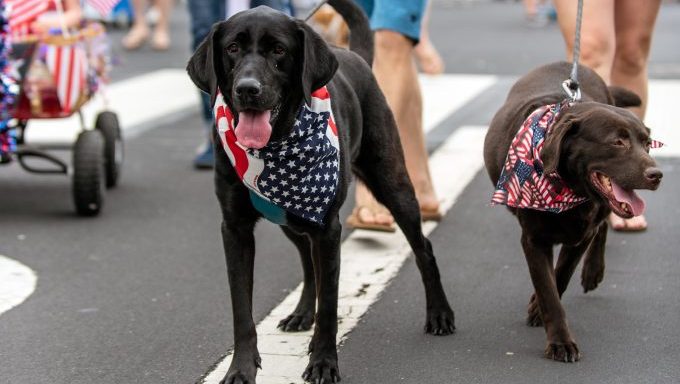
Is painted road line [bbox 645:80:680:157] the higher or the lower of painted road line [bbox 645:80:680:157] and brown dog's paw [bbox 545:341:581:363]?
the lower

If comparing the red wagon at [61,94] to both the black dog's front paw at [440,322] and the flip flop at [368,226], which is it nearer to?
the flip flop at [368,226]

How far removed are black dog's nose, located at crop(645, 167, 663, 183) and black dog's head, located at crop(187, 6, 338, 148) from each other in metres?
1.10

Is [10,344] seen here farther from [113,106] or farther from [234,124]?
[113,106]

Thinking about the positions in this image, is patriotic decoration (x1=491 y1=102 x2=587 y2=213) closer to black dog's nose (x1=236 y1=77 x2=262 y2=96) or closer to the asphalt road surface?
the asphalt road surface

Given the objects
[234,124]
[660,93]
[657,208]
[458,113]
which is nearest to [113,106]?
[458,113]

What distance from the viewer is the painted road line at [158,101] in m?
9.89

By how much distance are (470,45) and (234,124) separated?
1197 centimetres

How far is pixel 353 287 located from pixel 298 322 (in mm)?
644

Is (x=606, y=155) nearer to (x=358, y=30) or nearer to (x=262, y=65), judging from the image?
(x=262, y=65)

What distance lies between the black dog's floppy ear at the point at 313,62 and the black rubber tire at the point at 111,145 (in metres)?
3.65

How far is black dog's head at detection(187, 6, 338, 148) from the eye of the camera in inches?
158

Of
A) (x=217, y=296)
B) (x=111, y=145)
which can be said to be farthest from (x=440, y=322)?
(x=111, y=145)

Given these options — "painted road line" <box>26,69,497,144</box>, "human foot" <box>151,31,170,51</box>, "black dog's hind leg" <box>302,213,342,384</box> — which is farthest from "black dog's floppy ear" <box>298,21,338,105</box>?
Answer: "human foot" <box>151,31,170,51</box>

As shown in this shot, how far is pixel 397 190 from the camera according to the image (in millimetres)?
5008
